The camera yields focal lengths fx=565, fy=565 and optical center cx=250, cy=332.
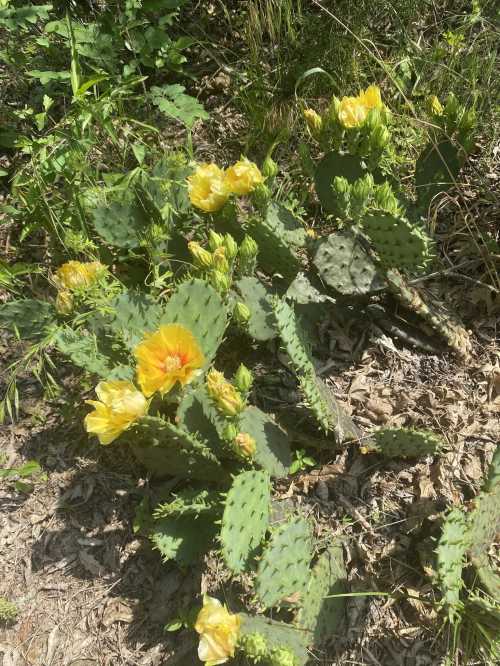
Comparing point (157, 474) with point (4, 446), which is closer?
point (157, 474)

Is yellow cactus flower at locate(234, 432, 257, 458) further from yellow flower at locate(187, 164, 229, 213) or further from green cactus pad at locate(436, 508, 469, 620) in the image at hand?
yellow flower at locate(187, 164, 229, 213)

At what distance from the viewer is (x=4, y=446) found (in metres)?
1.94

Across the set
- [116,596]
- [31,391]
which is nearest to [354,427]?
[116,596]

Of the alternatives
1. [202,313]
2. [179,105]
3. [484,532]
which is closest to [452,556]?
[484,532]

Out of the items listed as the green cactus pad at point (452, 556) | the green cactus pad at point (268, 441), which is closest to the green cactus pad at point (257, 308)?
the green cactus pad at point (268, 441)

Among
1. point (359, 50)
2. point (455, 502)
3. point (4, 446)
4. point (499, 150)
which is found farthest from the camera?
point (359, 50)

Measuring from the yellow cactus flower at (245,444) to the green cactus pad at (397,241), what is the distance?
646 mm

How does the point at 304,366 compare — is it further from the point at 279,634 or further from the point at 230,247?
the point at 279,634

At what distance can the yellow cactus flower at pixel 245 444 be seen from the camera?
138cm

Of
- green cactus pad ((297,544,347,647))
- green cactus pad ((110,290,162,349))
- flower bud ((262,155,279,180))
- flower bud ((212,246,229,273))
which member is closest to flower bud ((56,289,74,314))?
green cactus pad ((110,290,162,349))

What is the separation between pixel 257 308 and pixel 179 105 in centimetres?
96

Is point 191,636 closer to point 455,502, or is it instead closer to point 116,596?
point 116,596

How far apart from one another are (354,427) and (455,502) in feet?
1.18

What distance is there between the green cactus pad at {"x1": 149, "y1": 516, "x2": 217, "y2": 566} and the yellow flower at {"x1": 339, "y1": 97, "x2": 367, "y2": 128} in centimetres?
116
